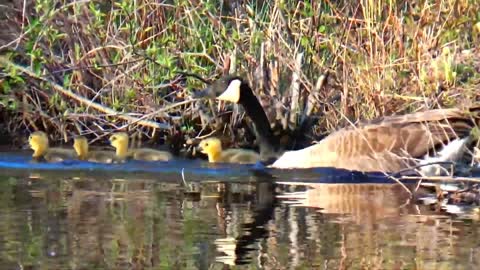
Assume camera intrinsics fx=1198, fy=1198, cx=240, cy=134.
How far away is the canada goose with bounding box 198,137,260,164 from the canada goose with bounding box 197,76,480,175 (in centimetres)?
22

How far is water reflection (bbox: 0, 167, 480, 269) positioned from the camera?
6.13 m

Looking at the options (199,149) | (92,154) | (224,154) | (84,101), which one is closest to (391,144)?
(224,154)

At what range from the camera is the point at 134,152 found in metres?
10.5

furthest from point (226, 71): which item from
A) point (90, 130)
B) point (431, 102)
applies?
point (431, 102)

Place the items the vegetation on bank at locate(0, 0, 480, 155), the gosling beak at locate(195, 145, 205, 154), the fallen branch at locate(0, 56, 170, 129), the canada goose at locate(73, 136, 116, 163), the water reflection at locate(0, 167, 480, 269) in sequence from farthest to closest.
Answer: the fallen branch at locate(0, 56, 170, 129) → the gosling beak at locate(195, 145, 205, 154) → the vegetation on bank at locate(0, 0, 480, 155) → the canada goose at locate(73, 136, 116, 163) → the water reflection at locate(0, 167, 480, 269)

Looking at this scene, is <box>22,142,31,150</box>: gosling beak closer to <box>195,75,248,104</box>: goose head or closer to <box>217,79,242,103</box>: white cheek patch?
<box>195,75,248,104</box>: goose head

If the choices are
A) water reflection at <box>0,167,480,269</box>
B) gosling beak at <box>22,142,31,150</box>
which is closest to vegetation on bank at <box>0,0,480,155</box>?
gosling beak at <box>22,142,31,150</box>

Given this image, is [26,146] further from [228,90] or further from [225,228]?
[225,228]

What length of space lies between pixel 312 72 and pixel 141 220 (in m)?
4.18

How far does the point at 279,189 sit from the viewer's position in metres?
9.09

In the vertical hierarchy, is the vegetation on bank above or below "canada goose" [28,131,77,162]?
above

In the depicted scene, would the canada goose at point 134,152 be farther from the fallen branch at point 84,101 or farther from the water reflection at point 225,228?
the water reflection at point 225,228

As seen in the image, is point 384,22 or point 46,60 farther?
point 46,60

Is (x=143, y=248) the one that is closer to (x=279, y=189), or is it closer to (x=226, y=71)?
(x=279, y=189)
